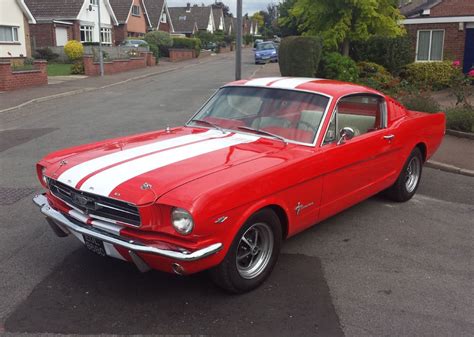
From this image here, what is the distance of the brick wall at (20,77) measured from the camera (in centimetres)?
1759

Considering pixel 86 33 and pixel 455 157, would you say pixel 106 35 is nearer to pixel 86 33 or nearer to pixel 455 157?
pixel 86 33

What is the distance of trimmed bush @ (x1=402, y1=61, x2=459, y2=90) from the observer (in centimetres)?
1833

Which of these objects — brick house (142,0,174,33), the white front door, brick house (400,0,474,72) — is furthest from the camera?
brick house (142,0,174,33)

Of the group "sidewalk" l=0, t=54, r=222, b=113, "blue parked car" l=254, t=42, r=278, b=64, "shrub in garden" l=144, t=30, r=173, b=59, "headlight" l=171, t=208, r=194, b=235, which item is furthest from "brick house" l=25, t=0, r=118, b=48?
"headlight" l=171, t=208, r=194, b=235

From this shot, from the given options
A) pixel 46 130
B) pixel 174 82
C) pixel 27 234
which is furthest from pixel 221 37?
pixel 27 234

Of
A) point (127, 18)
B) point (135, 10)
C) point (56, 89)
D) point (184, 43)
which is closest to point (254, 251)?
point (56, 89)

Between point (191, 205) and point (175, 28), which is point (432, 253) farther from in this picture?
point (175, 28)

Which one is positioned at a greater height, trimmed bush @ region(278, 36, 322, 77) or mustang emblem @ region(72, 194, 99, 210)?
trimmed bush @ region(278, 36, 322, 77)

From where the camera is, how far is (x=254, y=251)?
3814 millimetres

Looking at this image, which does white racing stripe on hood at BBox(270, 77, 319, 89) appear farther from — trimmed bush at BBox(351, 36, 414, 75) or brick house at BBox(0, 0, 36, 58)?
brick house at BBox(0, 0, 36, 58)

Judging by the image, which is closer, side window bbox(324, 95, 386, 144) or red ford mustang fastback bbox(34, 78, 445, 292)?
red ford mustang fastback bbox(34, 78, 445, 292)

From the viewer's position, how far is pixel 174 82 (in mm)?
23391

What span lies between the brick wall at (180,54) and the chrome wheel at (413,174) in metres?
36.4

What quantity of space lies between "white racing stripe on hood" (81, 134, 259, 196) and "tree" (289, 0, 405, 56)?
14217 millimetres
